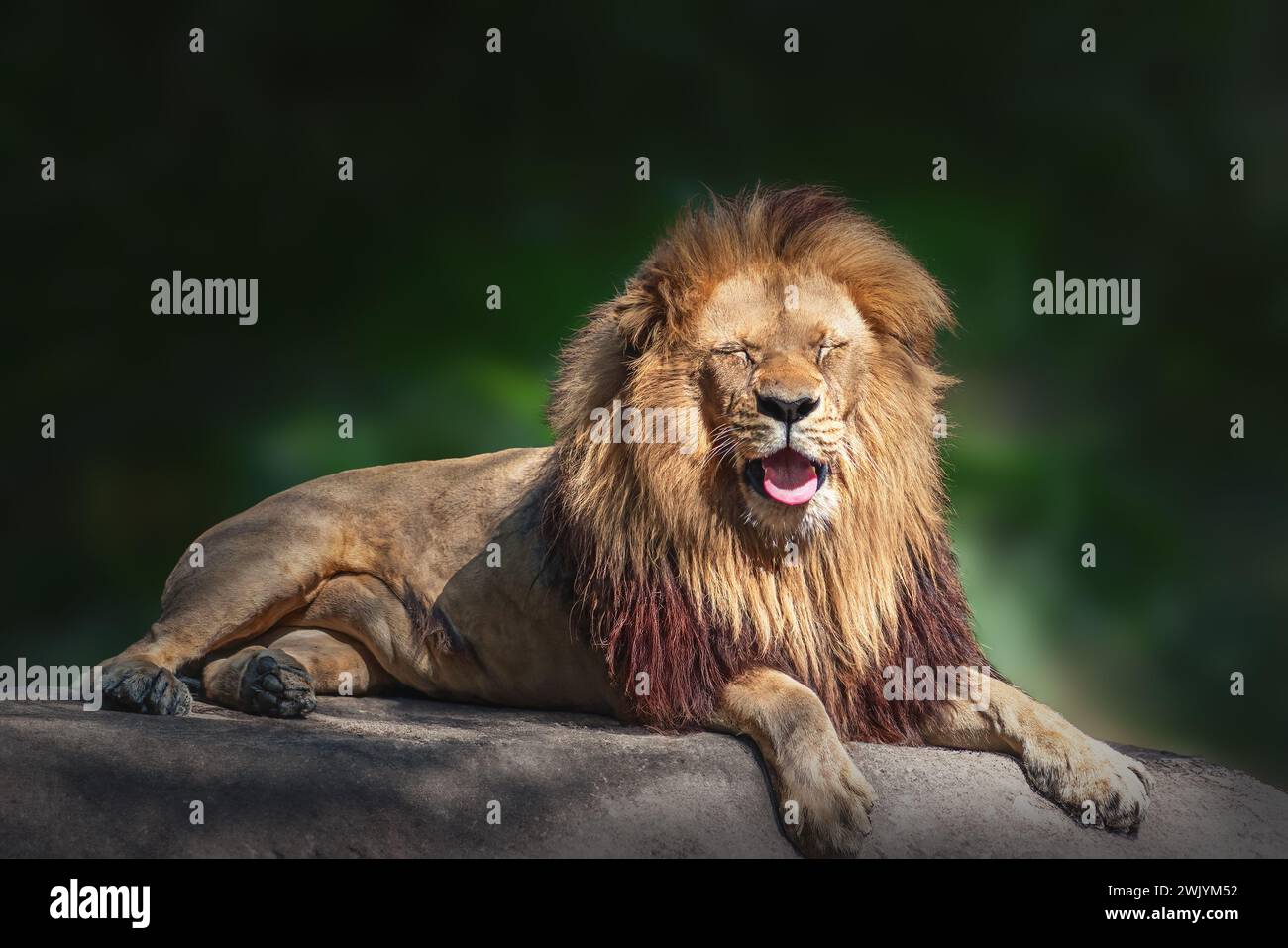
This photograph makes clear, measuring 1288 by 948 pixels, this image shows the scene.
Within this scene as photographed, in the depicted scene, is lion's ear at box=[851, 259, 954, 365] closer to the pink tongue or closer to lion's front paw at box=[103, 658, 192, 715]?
the pink tongue

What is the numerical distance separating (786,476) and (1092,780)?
1.33m

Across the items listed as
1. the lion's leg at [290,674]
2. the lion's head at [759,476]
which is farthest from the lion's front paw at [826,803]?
the lion's leg at [290,674]

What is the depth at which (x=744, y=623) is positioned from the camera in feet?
17.5

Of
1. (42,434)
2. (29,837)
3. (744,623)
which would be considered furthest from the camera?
(42,434)

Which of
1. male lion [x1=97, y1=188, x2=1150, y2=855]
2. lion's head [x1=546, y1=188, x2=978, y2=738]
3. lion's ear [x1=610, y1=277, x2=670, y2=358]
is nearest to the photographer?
male lion [x1=97, y1=188, x2=1150, y2=855]

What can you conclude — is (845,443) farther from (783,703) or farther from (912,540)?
(783,703)

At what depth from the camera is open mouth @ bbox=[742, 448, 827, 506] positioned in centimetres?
511

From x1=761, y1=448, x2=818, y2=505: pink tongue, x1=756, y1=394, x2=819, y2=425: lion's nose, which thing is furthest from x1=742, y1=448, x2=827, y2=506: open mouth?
x1=756, y1=394, x2=819, y2=425: lion's nose

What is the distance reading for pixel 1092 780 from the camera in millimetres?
4918

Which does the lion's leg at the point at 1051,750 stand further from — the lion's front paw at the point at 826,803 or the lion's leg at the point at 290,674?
the lion's leg at the point at 290,674

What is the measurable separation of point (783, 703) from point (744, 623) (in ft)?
1.33

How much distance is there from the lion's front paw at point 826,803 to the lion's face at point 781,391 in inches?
33.4

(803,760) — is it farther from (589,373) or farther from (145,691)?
(145,691)
